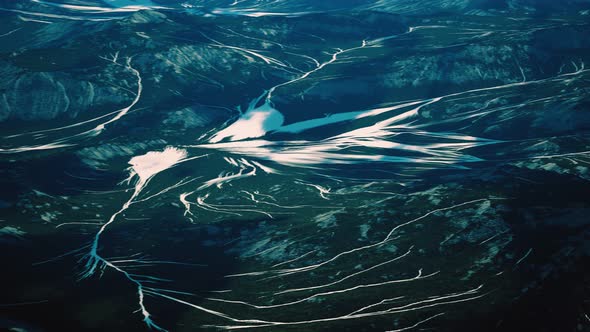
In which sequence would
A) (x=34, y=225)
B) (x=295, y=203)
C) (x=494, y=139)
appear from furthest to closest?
(x=494, y=139) < (x=295, y=203) < (x=34, y=225)

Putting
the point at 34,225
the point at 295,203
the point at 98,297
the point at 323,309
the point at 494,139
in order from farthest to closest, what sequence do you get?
the point at 494,139, the point at 295,203, the point at 34,225, the point at 98,297, the point at 323,309

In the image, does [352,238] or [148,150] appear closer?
[352,238]

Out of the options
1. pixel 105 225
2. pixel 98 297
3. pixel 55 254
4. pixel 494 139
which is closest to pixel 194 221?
pixel 105 225

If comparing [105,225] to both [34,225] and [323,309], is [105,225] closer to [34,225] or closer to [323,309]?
[34,225]

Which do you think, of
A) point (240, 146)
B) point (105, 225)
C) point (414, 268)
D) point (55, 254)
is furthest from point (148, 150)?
point (414, 268)

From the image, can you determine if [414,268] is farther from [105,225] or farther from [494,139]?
[494,139]

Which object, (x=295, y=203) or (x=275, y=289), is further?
(x=295, y=203)

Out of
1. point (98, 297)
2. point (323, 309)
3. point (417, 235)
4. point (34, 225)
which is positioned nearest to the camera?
point (323, 309)

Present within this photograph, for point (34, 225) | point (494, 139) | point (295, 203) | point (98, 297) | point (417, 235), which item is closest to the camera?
point (98, 297)

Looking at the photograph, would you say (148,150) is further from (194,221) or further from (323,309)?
(323,309)
